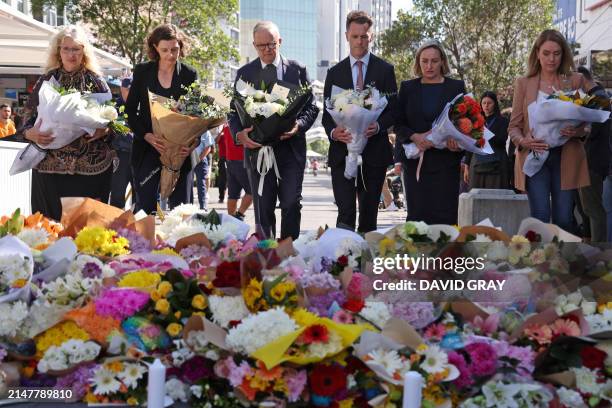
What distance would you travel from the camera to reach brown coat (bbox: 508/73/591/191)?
796 centimetres

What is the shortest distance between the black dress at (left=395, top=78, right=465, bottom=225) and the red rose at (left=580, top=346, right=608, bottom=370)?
4.39 m

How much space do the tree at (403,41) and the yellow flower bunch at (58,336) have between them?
134 ft

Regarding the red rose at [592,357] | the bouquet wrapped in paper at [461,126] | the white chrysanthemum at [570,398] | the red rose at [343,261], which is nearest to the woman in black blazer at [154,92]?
the bouquet wrapped in paper at [461,126]

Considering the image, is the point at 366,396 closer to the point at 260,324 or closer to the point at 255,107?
the point at 260,324

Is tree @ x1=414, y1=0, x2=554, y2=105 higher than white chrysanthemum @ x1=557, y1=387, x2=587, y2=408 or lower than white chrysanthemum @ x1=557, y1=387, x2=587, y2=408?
higher

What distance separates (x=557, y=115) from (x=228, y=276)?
4.36 meters

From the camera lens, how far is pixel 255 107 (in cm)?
809

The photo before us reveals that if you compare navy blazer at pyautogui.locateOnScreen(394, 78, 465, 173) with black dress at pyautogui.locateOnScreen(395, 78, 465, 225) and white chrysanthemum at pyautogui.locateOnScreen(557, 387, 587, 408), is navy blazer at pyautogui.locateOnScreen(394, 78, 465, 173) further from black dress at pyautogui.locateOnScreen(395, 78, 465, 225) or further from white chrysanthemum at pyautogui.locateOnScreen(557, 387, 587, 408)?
white chrysanthemum at pyautogui.locateOnScreen(557, 387, 587, 408)

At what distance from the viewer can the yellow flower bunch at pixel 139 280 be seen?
437cm

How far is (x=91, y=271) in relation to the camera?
4.58m

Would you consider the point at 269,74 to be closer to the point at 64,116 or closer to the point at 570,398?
the point at 64,116

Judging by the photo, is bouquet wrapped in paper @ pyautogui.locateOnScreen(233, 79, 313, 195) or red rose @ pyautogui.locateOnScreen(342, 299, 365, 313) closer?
red rose @ pyautogui.locateOnScreen(342, 299, 365, 313)

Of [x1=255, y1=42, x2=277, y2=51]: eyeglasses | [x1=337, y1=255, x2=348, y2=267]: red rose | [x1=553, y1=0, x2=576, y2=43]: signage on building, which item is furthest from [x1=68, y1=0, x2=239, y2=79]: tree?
[x1=337, y1=255, x2=348, y2=267]: red rose

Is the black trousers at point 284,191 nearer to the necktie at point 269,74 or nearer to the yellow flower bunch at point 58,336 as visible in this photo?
the necktie at point 269,74
